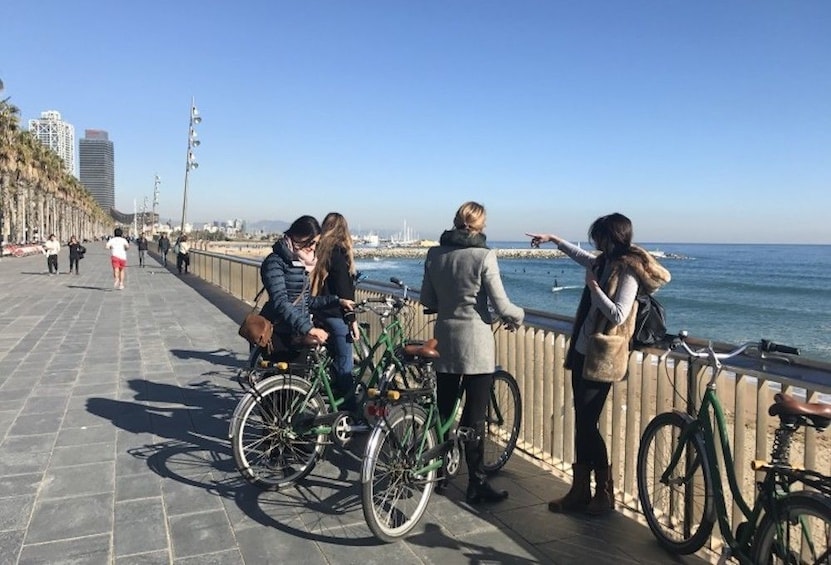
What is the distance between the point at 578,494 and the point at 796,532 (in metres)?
1.36

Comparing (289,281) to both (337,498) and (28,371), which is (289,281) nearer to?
(337,498)

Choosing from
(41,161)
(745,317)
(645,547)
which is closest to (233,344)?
(645,547)

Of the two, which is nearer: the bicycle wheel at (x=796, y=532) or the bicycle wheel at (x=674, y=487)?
the bicycle wheel at (x=796, y=532)

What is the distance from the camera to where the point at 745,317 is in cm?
3791

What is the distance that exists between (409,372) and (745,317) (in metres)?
39.1

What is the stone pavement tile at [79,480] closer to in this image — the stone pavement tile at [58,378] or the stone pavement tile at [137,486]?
the stone pavement tile at [137,486]

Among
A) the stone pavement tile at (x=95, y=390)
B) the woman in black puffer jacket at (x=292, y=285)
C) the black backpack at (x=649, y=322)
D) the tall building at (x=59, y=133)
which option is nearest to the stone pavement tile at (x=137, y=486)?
the woman in black puffer jacket at (x=292, y=285)

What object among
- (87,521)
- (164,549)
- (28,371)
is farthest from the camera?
(28,371)

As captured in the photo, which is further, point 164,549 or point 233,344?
point 233,344

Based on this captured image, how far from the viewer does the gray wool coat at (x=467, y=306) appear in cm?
368

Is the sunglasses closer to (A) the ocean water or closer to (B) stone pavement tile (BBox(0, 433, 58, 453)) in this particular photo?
(B) stone pavement tile (BBox(0, 433, 58, 453))

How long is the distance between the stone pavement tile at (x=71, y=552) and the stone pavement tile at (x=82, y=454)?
120 centimetres

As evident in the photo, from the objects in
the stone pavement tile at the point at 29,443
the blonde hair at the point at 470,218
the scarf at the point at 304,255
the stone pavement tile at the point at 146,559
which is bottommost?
the stone pavement tile at the point at 146,559

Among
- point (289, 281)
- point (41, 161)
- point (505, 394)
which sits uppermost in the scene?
point (41, 161)
